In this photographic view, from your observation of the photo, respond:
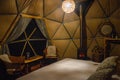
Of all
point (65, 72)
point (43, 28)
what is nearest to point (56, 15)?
point (43, 28)

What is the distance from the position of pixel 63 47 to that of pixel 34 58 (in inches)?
59.0

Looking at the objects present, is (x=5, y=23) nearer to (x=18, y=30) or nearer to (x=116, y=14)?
(x=18, y=30)

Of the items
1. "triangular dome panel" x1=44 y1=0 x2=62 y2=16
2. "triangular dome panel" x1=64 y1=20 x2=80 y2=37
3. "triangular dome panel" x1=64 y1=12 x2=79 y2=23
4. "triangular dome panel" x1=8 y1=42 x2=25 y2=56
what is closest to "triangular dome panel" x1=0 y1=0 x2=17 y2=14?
"triangular dome panel" x1=8 y1=42 x2=25 y2=56

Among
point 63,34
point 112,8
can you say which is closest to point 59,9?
point 63,34

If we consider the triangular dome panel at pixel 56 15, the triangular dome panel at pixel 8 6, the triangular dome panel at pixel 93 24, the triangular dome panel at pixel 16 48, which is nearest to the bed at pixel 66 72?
the triangular dome panel at pixel 16 48

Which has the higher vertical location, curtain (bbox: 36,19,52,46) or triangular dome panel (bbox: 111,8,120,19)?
triangular dome panel (bbox: 111,8,120,19)

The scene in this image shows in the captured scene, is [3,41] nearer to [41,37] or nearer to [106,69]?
[41,37]

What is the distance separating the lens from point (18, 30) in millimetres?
5863

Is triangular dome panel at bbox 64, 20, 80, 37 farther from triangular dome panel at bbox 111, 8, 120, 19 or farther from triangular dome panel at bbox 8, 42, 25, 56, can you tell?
triangular dome panel at bbox 8, 42, 25, 56

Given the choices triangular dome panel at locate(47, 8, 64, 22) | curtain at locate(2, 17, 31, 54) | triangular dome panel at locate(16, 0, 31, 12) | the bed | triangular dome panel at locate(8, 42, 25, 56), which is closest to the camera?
the bed

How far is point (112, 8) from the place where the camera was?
22.0 feet

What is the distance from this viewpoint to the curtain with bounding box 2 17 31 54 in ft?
18.0

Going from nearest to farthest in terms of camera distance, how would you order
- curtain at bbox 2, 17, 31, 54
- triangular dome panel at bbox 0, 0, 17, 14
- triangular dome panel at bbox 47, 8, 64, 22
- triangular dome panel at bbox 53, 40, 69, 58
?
triangular dome panel at bbox 0, 0, 17, 14 < curtain at bbox 2, 17, 31, 54 < triangular dome panel at bbox 47, 8, 64, 22 < triangular dome panel at bbox 53, 40, 69, 58

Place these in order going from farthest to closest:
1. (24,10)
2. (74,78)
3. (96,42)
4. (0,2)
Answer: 1. (96,42)
2. (24,10)
3. (0,2)
4. (74,78)
